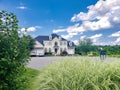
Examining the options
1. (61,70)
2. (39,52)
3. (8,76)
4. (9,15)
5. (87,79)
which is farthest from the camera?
(39,52)

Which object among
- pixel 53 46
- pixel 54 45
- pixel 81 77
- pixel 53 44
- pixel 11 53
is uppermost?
pixel 53 44

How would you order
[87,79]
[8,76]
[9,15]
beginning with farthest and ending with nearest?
[87,79]
[9,15]
[8,76]

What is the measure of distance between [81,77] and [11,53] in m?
1.49

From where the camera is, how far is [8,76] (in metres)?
3.91

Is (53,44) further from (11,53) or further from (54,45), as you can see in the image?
(11,53)

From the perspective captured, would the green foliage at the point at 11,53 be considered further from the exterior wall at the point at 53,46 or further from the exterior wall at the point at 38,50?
the exterior wall at the point at 53,46

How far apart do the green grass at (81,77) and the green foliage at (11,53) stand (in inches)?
36.3

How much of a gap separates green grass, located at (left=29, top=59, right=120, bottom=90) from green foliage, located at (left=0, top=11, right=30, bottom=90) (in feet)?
3.02

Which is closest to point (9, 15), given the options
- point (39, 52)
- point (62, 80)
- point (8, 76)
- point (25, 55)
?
point (25, 55)

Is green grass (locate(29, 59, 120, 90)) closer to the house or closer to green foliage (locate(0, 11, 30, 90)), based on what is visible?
green foliage (locate(0, 11, 30, 90))

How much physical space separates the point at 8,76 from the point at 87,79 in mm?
1543

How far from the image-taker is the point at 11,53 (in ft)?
13.1

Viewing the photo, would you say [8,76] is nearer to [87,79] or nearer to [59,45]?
[87,79]

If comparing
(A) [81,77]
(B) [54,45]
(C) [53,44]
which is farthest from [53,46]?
(A) [81,77]
